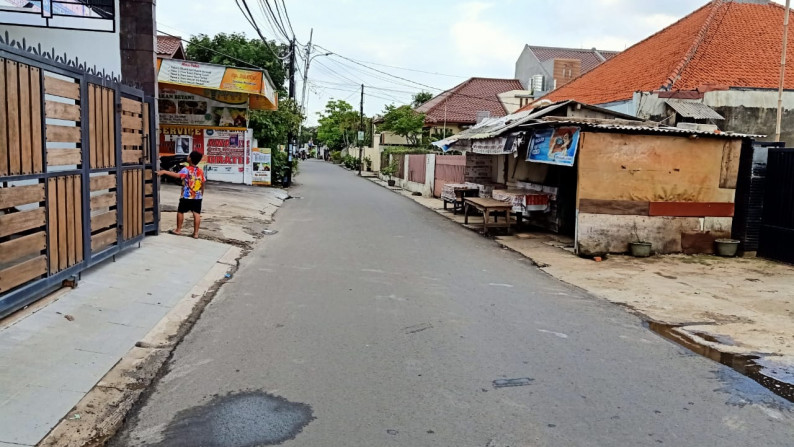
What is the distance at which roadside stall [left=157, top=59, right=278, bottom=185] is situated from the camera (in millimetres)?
24016

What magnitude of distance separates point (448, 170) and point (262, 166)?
8508 mm

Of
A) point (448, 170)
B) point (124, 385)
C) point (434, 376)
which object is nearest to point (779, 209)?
point (434, 376)

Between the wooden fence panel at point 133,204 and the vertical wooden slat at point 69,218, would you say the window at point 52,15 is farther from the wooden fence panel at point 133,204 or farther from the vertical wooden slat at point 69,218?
the vertical wooden slat at point 69,218

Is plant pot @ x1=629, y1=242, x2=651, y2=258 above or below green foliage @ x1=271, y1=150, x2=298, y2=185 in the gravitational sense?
below

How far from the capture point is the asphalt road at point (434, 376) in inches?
158

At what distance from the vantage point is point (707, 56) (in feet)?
61.7

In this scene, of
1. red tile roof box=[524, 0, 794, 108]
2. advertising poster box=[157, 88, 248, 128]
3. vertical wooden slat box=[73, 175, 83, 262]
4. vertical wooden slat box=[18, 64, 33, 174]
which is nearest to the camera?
vertical wooden slat box=[18, 64, 33, 174]

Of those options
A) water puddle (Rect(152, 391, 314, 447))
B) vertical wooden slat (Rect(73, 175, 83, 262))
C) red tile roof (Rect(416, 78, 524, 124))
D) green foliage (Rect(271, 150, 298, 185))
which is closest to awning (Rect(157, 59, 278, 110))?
green foliage (Rect(271, 150, 298, 185))

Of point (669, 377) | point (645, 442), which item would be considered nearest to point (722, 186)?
point (669, 377)

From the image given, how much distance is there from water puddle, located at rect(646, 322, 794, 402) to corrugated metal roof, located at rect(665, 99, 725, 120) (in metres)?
10.1

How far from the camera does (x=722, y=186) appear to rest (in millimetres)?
12383

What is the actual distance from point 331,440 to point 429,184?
24310 millimetres

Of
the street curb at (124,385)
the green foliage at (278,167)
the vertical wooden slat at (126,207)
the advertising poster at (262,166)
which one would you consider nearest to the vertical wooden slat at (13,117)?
the street curb at (124,385)

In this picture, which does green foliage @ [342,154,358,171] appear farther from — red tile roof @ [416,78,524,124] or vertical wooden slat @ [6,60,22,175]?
vertical wooden slat @ [6,60,22,175]
